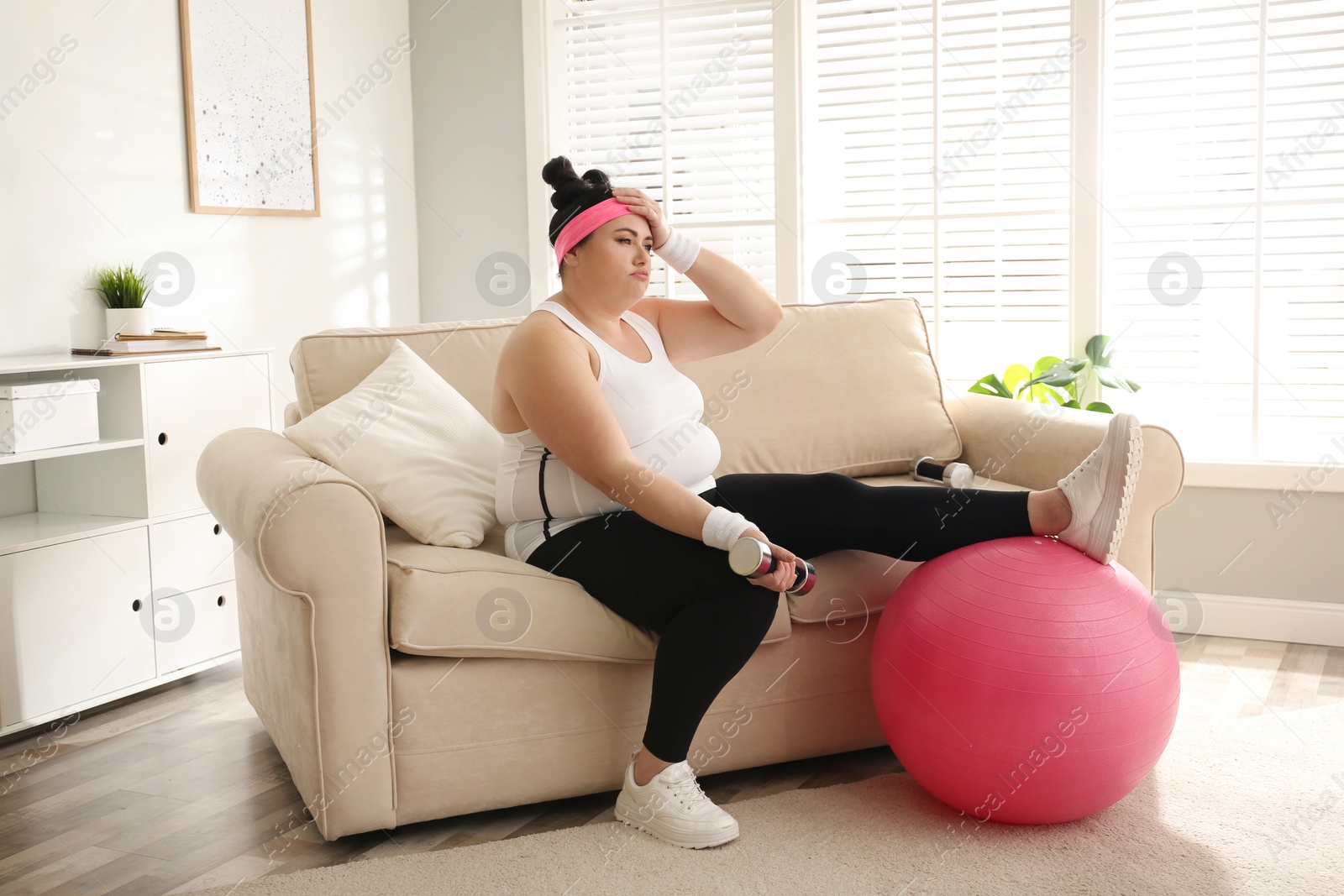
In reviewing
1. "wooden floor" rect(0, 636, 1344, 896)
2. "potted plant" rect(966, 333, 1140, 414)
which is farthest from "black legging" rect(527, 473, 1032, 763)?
"potted plant" rect(966, 333, 1140, 414)

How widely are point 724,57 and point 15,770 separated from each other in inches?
111

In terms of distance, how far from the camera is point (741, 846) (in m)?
1.77

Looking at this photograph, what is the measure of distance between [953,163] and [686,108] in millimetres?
907

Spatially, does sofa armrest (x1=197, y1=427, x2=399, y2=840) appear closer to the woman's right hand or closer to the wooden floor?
the wooden floor

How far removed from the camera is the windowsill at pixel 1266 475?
291 centimetres

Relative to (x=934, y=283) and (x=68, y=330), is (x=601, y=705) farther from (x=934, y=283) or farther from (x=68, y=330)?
(x=934, y=283)

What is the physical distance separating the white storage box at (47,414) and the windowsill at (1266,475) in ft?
9.24

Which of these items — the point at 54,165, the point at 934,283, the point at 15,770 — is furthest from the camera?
the point at 934,283

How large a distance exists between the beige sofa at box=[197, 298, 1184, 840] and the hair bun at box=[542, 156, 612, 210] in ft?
1.96

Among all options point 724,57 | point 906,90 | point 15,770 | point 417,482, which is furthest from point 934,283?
point 15,770

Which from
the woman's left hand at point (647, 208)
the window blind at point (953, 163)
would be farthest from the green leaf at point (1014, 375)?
the woman's left hand at point (647, 208)

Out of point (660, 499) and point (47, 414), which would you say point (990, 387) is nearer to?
point (660, 499)

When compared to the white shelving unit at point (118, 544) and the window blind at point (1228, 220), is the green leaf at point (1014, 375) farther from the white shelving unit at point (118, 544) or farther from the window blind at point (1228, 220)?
the white shelving unit at point (118, 544)

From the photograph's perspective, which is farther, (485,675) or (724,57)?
(724,57)
